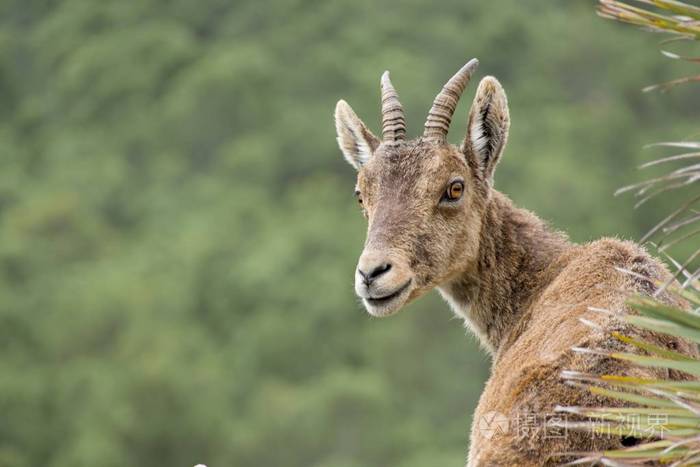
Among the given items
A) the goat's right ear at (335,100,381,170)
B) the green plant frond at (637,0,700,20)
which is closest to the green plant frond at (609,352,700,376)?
the green plant frond at (637,0,700,20)

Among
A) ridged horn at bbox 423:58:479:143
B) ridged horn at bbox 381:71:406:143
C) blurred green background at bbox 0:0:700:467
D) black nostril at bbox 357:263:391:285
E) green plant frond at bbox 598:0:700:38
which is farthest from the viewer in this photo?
blurred green background at bbox 0:0:700:467

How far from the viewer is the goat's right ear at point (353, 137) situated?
10.2 metres

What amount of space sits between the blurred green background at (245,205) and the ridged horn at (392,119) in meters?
56.4

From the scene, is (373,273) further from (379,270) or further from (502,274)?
(502,274)

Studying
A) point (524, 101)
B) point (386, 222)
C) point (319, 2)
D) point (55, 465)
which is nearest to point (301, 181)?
point (524, 101)

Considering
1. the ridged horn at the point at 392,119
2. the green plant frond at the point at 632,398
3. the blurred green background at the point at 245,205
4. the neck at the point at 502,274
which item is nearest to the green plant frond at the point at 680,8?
the green plant frond at the point at 632,398

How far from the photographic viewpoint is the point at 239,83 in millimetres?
141375

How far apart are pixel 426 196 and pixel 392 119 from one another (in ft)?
2.77

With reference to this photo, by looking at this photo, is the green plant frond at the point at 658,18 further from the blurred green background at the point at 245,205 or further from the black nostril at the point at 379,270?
the blurred green background at the point at 245,205

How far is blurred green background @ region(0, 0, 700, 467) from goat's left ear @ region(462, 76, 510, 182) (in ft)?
185

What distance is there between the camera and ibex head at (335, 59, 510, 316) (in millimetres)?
8664

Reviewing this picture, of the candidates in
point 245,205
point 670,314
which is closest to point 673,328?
point 670,314

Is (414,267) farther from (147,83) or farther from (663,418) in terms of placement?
(147,83)

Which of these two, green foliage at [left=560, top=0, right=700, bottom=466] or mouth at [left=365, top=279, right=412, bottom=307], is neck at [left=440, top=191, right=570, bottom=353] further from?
green foliage at [left=560, top=0, right=700, bottom=466]
